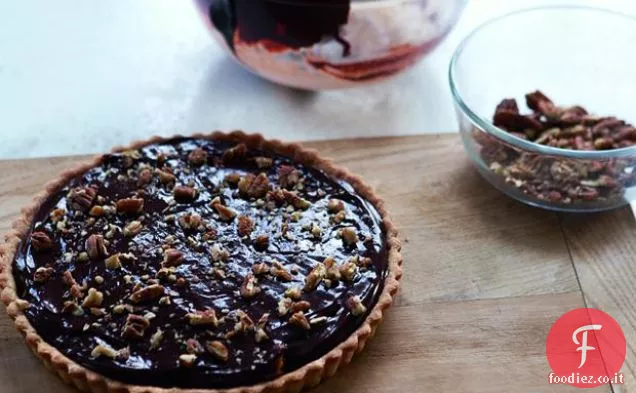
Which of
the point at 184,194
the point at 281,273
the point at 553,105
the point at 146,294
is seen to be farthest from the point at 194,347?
the point at 553,105

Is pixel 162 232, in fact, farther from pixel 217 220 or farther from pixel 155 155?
pixel 155 155

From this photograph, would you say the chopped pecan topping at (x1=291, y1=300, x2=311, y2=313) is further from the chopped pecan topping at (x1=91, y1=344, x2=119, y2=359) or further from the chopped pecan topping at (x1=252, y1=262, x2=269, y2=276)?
the chopped pecan topping at (x1=91, y1=344, x2=119, y2=359)

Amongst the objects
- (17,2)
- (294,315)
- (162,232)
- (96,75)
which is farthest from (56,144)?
(294,315)

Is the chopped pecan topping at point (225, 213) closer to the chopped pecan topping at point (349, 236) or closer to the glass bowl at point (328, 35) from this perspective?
the chopped pecan topping at point (349, 236)

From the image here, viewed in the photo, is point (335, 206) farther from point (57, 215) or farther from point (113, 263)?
point (57, 215)

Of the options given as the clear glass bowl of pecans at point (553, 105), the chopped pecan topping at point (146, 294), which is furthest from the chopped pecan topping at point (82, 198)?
the clear glass bowl of pecans at point (553, 105)

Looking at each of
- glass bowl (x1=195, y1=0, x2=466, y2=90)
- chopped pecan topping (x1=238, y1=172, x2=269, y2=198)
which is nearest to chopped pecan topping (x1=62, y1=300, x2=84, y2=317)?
chopped pecan topping (x1=238, y1=172, x2=269, y2=198)
